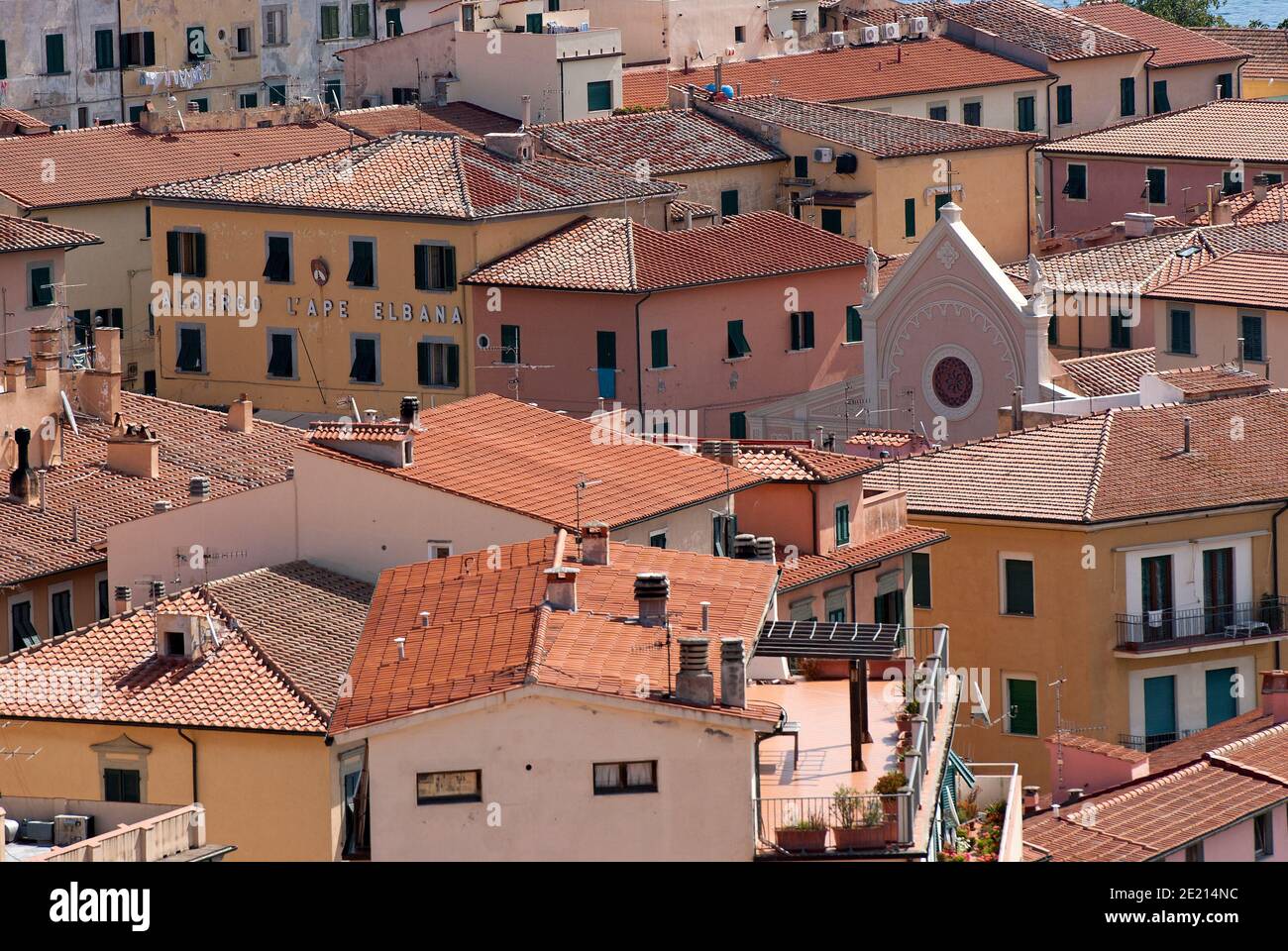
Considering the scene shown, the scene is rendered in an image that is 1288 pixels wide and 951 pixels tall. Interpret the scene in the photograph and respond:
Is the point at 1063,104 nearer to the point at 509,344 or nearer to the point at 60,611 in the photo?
the point at 509,344

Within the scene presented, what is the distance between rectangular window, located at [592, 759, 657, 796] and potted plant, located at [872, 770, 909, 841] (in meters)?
1.90

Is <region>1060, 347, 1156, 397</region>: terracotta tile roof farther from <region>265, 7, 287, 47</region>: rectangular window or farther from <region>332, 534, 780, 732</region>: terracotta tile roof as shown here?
<region>265, 7, 287, 47</region>: rectangular window

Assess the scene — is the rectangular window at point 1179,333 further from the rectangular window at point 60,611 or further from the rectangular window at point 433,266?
the rectangular window at point 60,611

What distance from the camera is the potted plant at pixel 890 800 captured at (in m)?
23.8

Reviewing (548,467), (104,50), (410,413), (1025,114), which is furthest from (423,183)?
(1025,114)

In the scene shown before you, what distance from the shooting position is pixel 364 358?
6975 centimetres

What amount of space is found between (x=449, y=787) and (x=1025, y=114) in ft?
244

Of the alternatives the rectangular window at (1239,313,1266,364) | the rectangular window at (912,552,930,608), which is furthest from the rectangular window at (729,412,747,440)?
the rectangular window at (912,552,930,608)

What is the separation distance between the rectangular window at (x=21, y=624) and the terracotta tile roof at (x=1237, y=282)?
97.4 feet

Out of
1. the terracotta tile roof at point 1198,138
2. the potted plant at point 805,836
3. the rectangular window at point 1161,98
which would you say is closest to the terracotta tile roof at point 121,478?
the potted plant at point 805,836

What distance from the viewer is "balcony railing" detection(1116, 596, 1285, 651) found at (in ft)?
157

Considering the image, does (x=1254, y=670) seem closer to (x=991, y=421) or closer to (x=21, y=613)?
(x=991, y=421)
